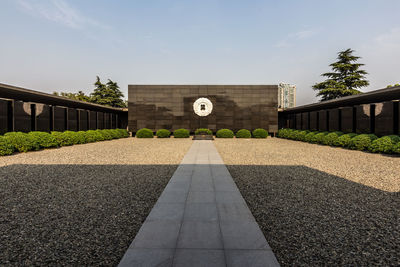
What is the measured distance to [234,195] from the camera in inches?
192

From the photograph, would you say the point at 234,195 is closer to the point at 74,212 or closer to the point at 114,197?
the point at 114,197

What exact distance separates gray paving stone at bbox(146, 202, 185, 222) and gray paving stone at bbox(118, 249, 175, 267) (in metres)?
0.96

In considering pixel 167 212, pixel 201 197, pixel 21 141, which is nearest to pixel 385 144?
pixel 201 197

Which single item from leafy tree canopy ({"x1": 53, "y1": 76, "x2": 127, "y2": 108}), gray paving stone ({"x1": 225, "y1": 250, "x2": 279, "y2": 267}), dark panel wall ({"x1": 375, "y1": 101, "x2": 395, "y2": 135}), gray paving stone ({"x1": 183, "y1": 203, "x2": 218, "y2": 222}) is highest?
leafy tree canopy ({"x1": 53, "y1": 76, "x2": 127, "y2": 108})

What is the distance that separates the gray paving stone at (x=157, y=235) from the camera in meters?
2.77

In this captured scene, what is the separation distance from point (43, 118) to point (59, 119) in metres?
1.88

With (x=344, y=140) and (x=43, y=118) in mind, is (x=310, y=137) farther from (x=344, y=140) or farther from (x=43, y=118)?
(x=43, y=118)

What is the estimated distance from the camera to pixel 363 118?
15.1 meters

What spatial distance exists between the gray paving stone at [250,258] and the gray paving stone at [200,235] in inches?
10.7

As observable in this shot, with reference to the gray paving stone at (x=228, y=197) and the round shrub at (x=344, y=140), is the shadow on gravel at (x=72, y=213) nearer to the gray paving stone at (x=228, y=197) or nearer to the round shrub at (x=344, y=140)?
the gray paving stone at (x=228, y=197)

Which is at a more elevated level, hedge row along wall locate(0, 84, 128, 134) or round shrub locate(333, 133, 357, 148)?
hedge row along wall locate(0, 84, 128, 134)

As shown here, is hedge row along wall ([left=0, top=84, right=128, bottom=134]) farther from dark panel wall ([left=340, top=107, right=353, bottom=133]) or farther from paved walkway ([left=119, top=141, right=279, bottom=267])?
dark panel wall ([left=340, top=107, right=353, bottom=133])

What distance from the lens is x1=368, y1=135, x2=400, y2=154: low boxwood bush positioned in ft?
37.8

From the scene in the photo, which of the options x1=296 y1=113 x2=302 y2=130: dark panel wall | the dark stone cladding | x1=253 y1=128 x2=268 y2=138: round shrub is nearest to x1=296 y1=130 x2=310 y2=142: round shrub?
x1=296 y1=113 x2=302 y2=130: dark panel wall
